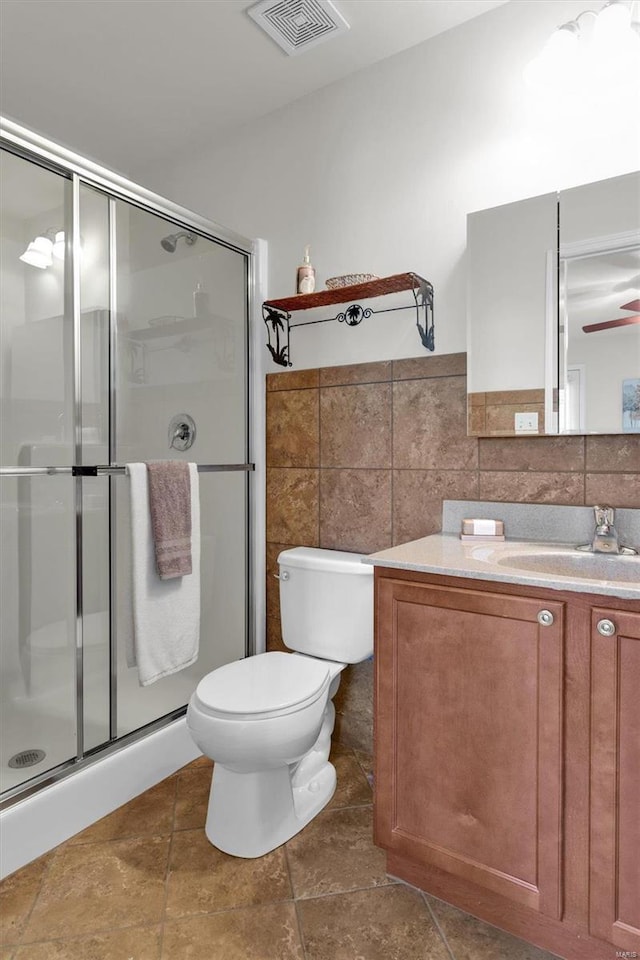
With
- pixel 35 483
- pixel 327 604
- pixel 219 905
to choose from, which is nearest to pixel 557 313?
pixel 327 604

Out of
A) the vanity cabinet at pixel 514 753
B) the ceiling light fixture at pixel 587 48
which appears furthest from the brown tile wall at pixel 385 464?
the ceiling light fixture at pixel 587 48

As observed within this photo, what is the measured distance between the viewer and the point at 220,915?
138 centimetres

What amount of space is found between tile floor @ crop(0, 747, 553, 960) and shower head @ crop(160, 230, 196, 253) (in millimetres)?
1902

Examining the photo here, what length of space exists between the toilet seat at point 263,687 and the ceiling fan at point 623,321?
128 cm

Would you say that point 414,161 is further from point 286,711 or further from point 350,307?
point 286,711

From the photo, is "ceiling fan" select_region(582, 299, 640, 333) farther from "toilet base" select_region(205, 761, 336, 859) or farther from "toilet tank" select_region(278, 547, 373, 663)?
"toilet base" select_region(205, 761, 336, 859)

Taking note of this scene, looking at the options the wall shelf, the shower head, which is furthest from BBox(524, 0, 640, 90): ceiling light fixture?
the shower head

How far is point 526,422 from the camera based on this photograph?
167 centimetres

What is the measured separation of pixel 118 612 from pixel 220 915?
904mm

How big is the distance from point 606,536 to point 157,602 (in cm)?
136

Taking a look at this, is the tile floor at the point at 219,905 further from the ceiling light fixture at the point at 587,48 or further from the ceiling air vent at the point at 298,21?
the ceiling air vent at the point at 298,21

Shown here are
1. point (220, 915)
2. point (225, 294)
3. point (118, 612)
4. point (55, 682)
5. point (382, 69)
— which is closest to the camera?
point (220, 915)

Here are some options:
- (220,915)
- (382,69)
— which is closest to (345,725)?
(220,915)

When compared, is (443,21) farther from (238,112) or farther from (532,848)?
(532,848)
